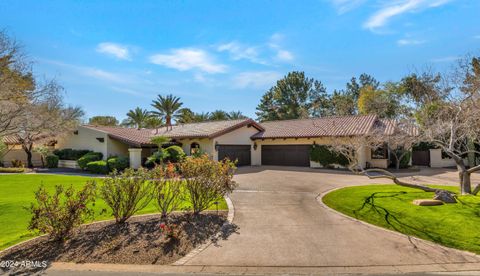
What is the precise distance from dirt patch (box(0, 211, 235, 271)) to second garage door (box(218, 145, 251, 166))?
62.6 feet

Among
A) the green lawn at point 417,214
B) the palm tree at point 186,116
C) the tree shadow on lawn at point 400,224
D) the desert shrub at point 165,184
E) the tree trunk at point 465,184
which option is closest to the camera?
the green lawn at point 417,214

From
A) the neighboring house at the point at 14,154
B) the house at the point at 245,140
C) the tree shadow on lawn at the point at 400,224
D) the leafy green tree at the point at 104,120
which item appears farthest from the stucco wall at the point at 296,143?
the leafy green tree at the point at 104,120

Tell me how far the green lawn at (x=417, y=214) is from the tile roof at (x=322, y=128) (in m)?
12.5

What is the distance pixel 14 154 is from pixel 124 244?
120 feet

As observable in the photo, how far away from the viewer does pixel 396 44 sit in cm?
1683

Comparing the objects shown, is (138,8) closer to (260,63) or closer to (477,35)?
(260,63)

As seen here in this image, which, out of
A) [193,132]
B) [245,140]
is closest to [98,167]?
[193,132]

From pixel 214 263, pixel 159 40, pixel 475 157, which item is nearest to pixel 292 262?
pixel 214 263

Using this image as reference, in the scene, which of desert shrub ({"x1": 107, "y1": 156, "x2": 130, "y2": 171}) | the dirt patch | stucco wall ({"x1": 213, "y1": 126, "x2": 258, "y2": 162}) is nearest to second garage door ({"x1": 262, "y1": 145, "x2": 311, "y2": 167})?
stucco wall ({"x1": 213, "y1": 126, "x2": 258, "y2": 162})

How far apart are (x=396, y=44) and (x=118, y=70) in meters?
17.3

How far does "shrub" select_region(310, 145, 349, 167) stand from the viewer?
26.1 m

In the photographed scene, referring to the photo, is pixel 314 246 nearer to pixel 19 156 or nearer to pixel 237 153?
pixel 237 153

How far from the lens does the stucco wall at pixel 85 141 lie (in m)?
29.5

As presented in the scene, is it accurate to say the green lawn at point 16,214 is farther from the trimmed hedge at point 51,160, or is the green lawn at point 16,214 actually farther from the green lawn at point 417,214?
the trimmed hedge at point 51,160
